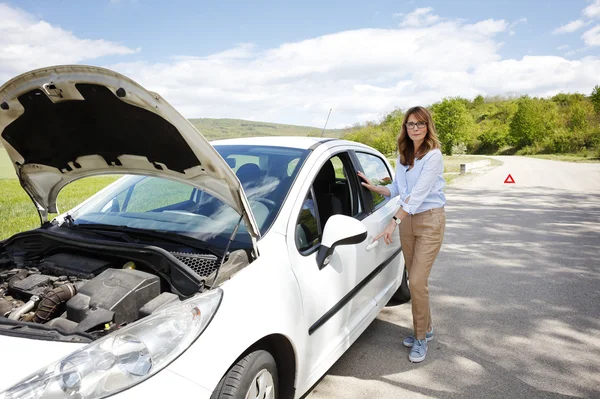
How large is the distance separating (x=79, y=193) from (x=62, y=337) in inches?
509

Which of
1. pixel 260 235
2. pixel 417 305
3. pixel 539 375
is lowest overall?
pixel 539 375

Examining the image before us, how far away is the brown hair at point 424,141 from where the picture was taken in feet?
10.2

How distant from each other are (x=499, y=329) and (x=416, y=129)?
6.71 feet

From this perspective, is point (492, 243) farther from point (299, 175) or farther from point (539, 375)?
point (299, 175)

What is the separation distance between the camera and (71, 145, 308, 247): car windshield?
2.38 m

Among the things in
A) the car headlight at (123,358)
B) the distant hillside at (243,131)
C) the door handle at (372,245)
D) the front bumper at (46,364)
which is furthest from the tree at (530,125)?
the front bumper at (46,364)

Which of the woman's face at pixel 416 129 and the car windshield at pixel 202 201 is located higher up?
the woman's face at pixel 416 129

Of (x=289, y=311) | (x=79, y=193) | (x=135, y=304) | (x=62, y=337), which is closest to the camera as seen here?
(x=62, y=337)

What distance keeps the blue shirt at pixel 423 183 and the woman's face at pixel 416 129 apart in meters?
0.15

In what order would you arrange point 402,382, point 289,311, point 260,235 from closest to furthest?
point 289,311 → point 260,235 → point 402,382

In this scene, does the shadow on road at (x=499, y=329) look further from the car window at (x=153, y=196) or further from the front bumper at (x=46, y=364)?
the car window at (x=153, y=196)

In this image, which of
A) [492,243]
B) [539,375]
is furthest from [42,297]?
[492,243]

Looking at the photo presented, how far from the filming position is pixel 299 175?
8.79 ft

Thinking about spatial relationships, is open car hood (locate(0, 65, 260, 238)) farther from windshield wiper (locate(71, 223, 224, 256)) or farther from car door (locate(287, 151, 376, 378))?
car door (locate(287, 151, 376, 378))
